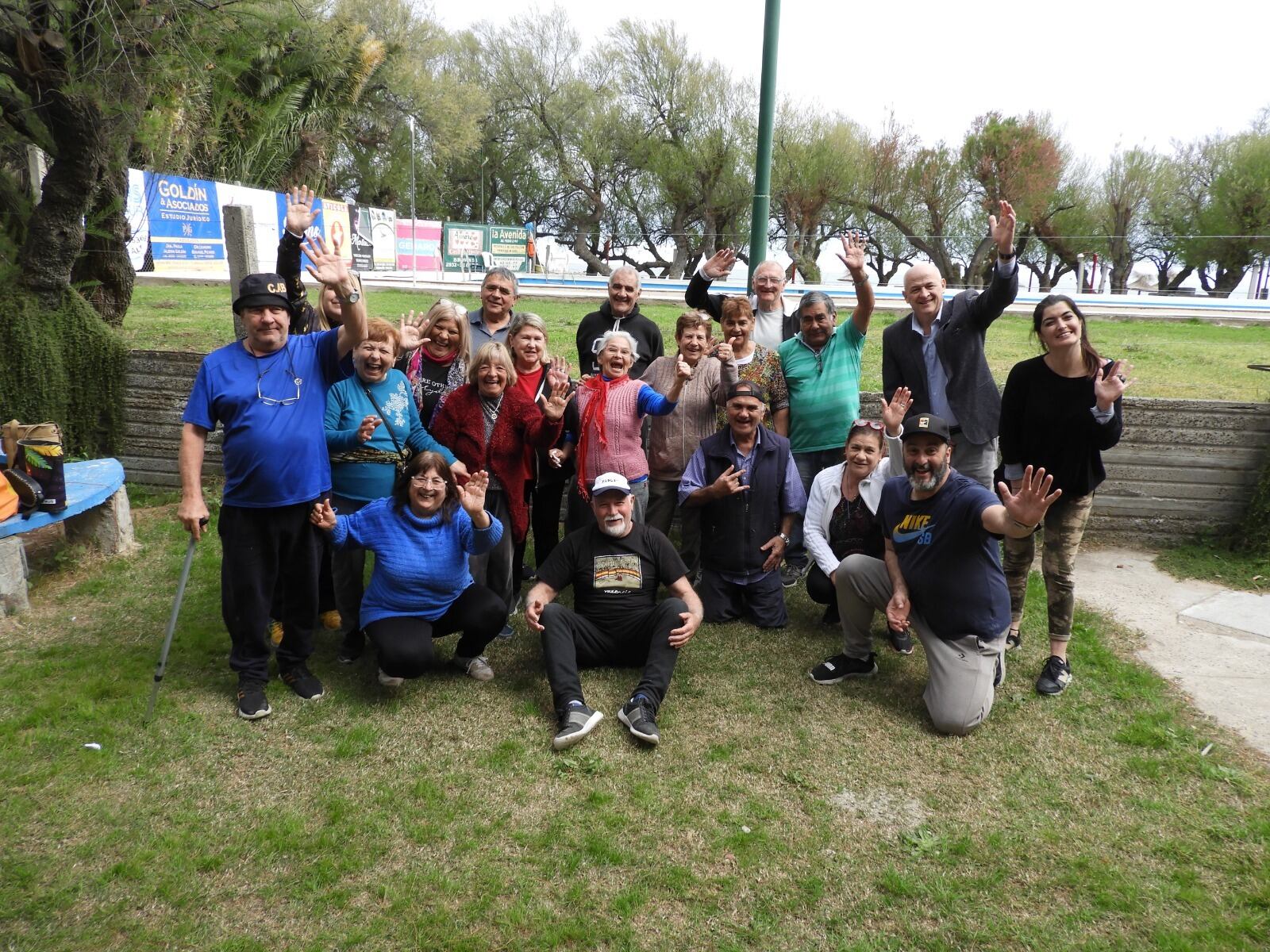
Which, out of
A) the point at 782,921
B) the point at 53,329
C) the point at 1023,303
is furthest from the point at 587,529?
the point at 1023,303

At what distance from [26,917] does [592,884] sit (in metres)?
1.82

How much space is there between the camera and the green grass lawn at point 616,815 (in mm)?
2854

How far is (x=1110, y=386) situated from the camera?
412 cm

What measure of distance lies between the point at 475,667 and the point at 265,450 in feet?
4.95

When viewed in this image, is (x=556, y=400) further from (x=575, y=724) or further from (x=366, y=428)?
(x=575, y=724)

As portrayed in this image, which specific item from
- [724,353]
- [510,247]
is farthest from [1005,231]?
[510,247]

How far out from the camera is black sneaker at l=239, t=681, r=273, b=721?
13.3 feet

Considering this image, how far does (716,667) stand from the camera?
473 cm

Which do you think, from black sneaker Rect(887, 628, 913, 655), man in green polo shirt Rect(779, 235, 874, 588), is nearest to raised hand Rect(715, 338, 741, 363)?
man in green polo shirt Rect(779, 235, 874, 588)

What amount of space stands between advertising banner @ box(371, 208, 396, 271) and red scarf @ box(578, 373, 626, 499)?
24.6 m

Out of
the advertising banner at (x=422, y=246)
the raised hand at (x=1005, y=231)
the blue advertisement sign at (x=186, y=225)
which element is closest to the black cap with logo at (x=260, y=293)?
the raised hand at (x=1005, y=231)

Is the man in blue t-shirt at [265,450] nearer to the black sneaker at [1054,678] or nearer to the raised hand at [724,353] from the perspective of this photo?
the raised hand at [724,353]

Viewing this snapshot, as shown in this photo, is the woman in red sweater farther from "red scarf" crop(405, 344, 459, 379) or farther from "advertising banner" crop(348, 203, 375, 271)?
"advertising banner" crop(348, 203, 375, 271)

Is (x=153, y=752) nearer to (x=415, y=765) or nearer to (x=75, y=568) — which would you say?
(x=415, y=765)
